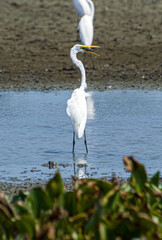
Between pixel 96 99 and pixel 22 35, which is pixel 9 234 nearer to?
pixel 96 99

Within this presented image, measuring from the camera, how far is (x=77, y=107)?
7156 millimetres

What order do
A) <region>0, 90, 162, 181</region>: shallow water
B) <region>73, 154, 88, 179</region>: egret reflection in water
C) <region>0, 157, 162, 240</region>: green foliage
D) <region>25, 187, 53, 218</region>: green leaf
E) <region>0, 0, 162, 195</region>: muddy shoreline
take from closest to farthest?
<region>0, 157, 162, 240</region>: green foliage → <region>25, 187, 53, 218</region>: green leaf → <region>73, 154, 88, 179</region>: egret reflection in water → <region>0, 90, 162, 181</region>: shallow water → <region>0, 0, 162, 195</region>: muddy shoreline

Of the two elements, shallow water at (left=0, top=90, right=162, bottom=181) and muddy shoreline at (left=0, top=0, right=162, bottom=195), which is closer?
shallow water at (left=0, top=90, right=162, bottom=181)

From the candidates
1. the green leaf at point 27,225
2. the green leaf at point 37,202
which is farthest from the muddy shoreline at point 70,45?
the green leaf at point 27,225

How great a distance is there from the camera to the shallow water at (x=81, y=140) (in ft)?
20.6

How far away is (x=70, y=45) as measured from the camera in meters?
15.9

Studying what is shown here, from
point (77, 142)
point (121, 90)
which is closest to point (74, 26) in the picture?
point (121, 90)

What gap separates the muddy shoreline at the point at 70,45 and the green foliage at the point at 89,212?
9.45 m

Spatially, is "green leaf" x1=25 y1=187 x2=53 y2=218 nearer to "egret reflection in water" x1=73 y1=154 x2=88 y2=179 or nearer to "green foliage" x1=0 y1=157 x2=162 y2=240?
"green foliage" x1=0 y1=157 x2=162 y2=240

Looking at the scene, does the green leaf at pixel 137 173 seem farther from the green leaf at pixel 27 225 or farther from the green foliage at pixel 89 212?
the green leaf at pixel 27 225

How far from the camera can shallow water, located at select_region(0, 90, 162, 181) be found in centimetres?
629

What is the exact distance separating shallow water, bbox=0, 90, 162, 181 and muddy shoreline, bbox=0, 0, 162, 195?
67.0 inches

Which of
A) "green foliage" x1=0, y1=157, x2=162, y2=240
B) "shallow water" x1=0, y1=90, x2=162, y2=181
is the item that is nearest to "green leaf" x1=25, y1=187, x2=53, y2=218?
"green foliage" x1=0, y1=157, x2=162, y2=240

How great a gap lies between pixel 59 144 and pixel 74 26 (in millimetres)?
11040
